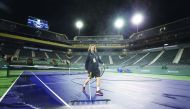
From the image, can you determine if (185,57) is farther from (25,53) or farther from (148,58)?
(25,53)

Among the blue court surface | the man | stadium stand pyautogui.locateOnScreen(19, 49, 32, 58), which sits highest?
stadium stand pyautogui.locateOnScreen(19, 49, 32, 58)

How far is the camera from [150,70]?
3491 centimetres

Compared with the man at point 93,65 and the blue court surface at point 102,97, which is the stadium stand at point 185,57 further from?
the man at point 93,65

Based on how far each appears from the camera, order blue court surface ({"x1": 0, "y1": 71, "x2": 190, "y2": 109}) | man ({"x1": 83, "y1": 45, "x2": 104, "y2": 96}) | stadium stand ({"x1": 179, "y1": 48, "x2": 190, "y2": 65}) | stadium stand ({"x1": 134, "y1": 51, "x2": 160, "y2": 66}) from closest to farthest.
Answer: blue court surface ({"x1": 0, "y1": 71, "x2": 190, "y2": 109}) → man ({"x1": 83, "y1": 45, "x2": 104, "y2": 96}) → stadium stand ({"x1": 179, "y1": 48, "x2": 190, "y2": 65}) → stadium stand ({"x1": 134, "y1": 51, "x2": 160, "y2": 66})

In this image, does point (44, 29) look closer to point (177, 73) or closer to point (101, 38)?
point (101, 38)

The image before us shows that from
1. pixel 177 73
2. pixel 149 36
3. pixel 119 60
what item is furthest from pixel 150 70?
pixel 119 60

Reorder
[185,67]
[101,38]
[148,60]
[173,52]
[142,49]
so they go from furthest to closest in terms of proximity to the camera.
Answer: [101,38], [142,49], [148,60], [173,52], [185,67]

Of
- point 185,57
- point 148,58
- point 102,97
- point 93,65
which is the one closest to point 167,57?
point 185,57

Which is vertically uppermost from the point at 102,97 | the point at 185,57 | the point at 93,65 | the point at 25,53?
the point at 25,53

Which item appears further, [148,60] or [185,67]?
[148,60]

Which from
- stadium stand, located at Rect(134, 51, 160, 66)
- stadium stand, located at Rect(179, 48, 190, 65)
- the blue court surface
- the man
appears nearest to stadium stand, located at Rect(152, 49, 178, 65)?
stadium stand, located at Rect(179, 48, 190, 65)

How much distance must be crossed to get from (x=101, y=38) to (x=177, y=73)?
48.6m

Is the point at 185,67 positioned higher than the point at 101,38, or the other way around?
the point at 101,38

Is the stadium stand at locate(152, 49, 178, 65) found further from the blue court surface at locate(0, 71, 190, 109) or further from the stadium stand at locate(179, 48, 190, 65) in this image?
the blue court surface at locate(0, 71, 190, 109)
